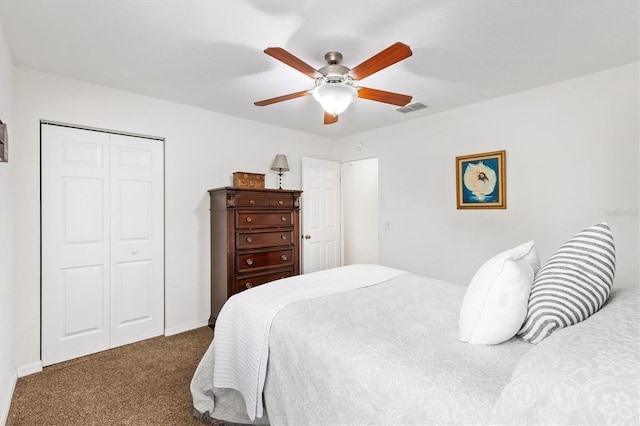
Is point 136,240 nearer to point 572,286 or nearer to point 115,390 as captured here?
point 115,390

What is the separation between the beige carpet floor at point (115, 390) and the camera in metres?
1.97

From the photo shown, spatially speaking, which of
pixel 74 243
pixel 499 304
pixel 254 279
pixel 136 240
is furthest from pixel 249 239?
pixel 499 304

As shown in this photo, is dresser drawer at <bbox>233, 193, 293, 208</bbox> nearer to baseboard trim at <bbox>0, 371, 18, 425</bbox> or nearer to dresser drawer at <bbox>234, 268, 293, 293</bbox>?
dresser drawer at <bbox>234, 268, 293, 293</bbox>

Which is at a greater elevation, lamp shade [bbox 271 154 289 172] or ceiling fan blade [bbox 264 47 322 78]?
ceiling fan blade [bbox 264 47 322 78]

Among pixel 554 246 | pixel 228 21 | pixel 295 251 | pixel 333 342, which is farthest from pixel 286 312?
pixel 554 246

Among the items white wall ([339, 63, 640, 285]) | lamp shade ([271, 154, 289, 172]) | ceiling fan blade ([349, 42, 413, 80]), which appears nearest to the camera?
ceiling fan blade ([349, 42, 413, 80])

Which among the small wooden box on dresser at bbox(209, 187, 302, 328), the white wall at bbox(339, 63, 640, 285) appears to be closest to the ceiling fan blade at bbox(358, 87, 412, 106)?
the white wall at bbox(339, 63, 640, 285)

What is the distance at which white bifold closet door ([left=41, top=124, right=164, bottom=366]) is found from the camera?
271cm

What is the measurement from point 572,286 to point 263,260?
9.42ft

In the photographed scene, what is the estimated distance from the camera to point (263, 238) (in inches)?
141

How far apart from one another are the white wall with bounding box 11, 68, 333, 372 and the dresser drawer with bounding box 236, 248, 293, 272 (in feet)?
1.74

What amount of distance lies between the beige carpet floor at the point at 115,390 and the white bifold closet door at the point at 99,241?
0.22 metres

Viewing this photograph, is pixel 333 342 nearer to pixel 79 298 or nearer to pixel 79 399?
pixel 79 399

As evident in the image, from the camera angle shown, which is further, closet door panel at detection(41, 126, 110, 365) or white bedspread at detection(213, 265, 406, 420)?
closet door panel at detection(41, 126, 110, 365)
